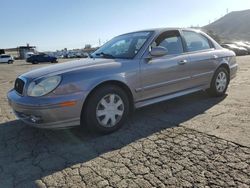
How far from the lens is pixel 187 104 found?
5332 millimetres

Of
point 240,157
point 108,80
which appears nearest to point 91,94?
point 108,80

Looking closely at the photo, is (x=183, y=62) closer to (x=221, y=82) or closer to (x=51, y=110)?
(x=221, y=82)

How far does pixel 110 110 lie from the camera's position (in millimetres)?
3867

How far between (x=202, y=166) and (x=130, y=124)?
1697mm

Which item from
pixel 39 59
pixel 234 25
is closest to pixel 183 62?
pixel 39 59

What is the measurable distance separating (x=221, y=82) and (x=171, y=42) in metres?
1.73

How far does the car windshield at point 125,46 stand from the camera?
14.4 ft

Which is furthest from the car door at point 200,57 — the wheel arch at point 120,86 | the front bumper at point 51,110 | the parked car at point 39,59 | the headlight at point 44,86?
the parked car at point 39,59

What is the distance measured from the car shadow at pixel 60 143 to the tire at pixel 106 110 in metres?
0.16

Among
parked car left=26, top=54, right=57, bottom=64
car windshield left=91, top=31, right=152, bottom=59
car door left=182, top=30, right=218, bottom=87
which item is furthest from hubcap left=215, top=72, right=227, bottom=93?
parked car left=26, top=54, right=57, bottom=64

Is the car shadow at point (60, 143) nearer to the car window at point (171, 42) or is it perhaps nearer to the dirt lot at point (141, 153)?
the dirt lot at point (141, 153)

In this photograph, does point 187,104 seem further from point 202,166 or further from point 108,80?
point 202,166

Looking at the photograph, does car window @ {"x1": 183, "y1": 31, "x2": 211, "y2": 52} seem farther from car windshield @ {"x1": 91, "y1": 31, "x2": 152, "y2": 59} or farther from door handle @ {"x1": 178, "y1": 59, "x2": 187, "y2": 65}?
car windshield @ {"x1": 91, "y1": 31, "x2": 152, "y2": 59}

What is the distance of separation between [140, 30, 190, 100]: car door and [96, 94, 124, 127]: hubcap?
20.9 inches
